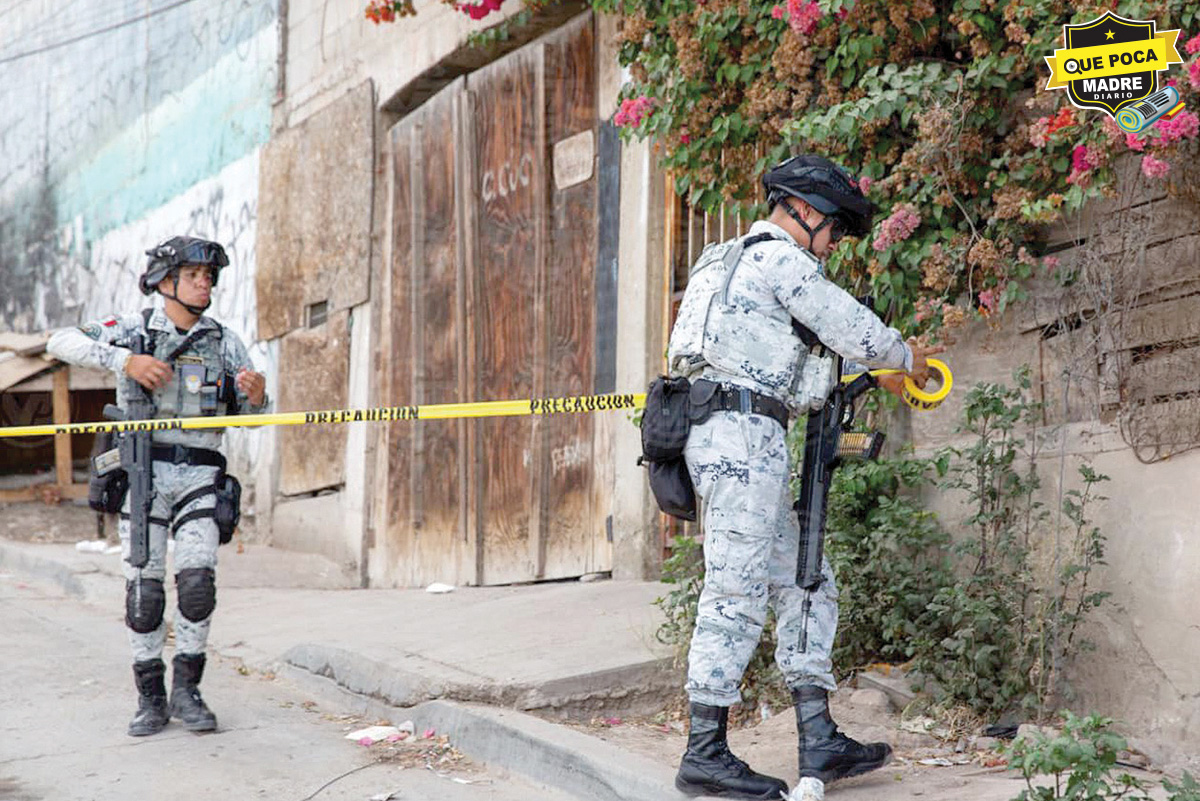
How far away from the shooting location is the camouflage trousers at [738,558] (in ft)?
12.8

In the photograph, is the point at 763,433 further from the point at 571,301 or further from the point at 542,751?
the point at 571,301

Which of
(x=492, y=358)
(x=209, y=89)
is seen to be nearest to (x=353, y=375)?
A: (x=492, y=358)

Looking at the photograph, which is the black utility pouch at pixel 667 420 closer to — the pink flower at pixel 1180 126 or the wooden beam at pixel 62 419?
the pink flower at pixel 1180 126

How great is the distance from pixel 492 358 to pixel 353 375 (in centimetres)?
189

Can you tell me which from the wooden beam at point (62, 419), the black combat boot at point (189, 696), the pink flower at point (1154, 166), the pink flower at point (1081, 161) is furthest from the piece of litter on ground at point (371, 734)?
the wooden beam at point (62, 419)

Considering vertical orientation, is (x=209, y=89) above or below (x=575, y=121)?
above

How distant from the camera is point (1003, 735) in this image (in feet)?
14.7

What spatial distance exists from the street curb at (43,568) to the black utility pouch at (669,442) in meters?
5.92

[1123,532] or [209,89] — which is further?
[209,89]

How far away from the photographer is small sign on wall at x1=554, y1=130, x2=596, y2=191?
301 inches

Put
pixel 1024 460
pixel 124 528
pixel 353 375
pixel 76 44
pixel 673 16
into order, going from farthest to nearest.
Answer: pixel 76 44, pixel 353 375, pixel 673 16, pixel 124 528, pixel 1024 460

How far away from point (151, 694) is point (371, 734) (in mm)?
831

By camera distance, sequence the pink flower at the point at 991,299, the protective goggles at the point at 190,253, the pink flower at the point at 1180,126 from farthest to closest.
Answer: the protective goggles at the point at 190,253, the pink flower at the point at 991,299, the pink flower at the point at 1180,126

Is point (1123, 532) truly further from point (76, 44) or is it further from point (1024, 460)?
point (76, 44)
